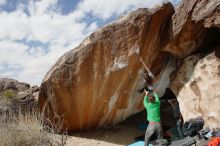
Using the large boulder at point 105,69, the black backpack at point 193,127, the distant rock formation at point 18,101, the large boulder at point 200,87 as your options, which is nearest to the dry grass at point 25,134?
the large boulder at point 105,69

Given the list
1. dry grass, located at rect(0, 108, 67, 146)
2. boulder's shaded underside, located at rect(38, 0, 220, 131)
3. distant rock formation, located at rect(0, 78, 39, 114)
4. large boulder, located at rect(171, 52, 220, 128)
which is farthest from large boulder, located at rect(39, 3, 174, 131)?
dry grass, located at rect(0, 108, 67, 146)

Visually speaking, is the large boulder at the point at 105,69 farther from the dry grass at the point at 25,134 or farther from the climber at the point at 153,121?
the climber at the point at 153,121

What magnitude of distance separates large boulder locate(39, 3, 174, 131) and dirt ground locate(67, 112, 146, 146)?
419 millimetres

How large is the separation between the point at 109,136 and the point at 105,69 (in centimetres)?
179

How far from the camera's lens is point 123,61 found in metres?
8.88

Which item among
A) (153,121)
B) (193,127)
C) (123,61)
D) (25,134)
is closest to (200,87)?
(193,127)

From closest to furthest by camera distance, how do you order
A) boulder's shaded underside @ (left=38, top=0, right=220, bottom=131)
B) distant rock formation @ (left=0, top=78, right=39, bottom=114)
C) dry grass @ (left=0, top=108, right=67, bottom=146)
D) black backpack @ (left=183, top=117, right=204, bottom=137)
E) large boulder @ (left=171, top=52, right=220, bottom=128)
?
dry grass @ (left=0, top=108, right=67, bottom=146)
black backpack @ (left=183, top=117, right=204, bottom=137)
large boulder @ (left=171, top=52, right=220, bottom=128)
boulder's shaded underside @ (left=38, top=0, right=220, bottom=131)
distant rock formation @ (left=0, top=78, right=39, bottom=114)

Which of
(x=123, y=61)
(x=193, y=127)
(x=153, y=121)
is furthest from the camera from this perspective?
(x=123, y=61)

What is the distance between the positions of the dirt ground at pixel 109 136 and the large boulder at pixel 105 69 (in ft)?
1.37

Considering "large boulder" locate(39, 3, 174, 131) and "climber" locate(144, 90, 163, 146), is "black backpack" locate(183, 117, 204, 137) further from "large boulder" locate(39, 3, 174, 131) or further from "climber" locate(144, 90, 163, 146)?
"large boulder" locate(39, 3, 174, 131)

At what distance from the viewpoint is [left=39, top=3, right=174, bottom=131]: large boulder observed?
879cm

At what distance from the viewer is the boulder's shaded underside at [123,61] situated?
8.76 meters

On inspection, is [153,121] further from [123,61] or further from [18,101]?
[18,101]

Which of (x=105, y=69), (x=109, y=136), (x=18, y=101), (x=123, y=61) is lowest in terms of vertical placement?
(x=109, y=136)
